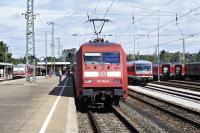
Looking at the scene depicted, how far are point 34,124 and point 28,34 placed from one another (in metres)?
34.1

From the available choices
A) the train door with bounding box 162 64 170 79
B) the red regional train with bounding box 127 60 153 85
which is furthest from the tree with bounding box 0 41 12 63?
the red regional train with bounding box 127 60 153 85

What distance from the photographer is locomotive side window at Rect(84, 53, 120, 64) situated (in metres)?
22.1

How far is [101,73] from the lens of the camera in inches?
861

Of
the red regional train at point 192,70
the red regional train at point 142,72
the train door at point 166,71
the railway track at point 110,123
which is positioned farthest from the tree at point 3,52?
the railway track at point 110,123

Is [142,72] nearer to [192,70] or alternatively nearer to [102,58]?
[192,70]

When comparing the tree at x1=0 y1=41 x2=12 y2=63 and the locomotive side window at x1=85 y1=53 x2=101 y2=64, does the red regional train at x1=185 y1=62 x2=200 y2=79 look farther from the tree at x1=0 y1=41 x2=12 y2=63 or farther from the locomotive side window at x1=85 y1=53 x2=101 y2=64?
the tree at x1=0 y1=41 x2=12 y2=63

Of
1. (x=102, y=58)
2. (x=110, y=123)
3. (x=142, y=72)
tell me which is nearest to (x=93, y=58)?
(x=102, y=58)

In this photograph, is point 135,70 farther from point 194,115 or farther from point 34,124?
point 34,124

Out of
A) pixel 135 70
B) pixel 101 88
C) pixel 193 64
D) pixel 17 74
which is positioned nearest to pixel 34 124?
pixel 101 88

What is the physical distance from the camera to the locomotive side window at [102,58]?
2209 centimetres

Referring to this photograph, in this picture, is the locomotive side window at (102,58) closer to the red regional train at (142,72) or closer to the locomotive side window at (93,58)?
the locomotive side window at (93,58)

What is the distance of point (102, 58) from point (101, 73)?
0.74 meters

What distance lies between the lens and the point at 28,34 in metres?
47.8

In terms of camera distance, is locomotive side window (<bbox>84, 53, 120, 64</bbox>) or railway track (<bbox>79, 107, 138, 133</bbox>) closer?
railway track (<bbox>79, 107, 138, 133</bbox>)
